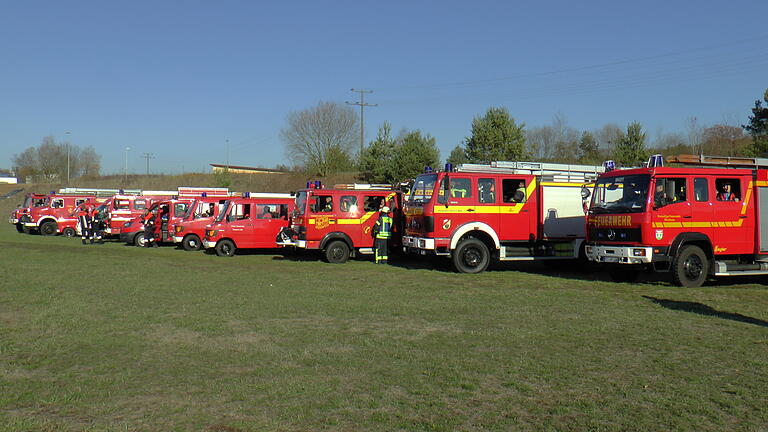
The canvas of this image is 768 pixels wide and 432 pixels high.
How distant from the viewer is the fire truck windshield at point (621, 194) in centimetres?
1232

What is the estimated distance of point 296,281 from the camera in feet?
42.9

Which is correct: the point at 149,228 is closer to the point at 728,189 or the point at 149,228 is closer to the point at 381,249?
the point at 381,249

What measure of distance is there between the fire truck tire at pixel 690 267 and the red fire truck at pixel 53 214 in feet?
93.6

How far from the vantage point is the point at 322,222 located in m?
17.6

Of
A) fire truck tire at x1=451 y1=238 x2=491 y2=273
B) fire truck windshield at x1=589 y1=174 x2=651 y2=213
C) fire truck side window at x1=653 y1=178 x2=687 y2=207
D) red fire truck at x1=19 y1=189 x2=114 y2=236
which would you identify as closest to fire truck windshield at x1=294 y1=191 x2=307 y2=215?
fire truck tire at x1=451 y1=238 x2=491 y2=273

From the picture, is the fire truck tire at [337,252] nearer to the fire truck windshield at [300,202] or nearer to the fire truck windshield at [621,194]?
the fire truck windshield at [300,202]

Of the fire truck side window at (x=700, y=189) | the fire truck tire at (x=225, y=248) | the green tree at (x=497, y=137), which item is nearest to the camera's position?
the fire truck side window at (x=700, y=189)

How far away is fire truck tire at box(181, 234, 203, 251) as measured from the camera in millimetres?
22156

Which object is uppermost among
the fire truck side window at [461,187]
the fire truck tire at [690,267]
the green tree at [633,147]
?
the green tree at [633,147]

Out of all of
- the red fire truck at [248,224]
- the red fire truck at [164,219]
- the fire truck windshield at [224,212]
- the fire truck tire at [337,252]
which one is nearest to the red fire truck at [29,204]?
the red fire truck at [164,219]

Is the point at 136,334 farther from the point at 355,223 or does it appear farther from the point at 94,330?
the point at 355,223

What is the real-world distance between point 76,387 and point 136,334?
2169 mm

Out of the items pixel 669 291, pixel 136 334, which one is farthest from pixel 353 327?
pixel 669 291

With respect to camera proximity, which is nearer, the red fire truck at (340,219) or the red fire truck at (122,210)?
the red fire truck at (340,219)
